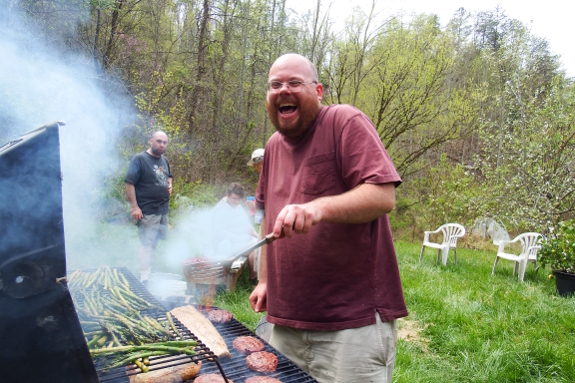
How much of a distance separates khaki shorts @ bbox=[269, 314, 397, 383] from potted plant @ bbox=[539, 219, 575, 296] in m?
5.67

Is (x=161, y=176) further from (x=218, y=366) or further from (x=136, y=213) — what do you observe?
Result: (x=218, y=366)

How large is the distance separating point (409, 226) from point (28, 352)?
14.4m

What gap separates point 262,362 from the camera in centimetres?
188

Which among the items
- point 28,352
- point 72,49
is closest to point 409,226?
point 72,49

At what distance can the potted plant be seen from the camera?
20.2ft

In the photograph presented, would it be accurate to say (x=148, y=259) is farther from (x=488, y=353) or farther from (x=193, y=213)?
(x=488, y=353)

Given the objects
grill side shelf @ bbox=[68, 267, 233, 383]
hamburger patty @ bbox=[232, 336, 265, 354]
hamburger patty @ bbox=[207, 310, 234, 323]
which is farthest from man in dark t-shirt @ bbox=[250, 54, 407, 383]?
hamburger patty @ bbox=[207, 310, 234, 323]

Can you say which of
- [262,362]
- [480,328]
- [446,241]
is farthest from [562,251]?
[262,362]

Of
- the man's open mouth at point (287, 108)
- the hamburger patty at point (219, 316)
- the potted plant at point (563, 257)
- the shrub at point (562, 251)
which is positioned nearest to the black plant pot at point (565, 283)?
the potted plant at point (563, 257)

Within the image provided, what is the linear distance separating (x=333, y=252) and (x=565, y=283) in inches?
239

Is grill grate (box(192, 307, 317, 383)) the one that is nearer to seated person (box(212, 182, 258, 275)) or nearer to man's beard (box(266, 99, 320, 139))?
man's beard (box(266, 99, 320, 139))

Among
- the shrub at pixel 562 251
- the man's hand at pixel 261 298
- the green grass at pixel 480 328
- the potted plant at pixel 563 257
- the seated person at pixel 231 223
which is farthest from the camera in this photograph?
the seated person at pixel 231 223

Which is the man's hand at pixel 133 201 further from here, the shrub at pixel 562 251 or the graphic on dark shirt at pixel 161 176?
the shrub at pixel 562 251

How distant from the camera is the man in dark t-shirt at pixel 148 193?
6.03 m
